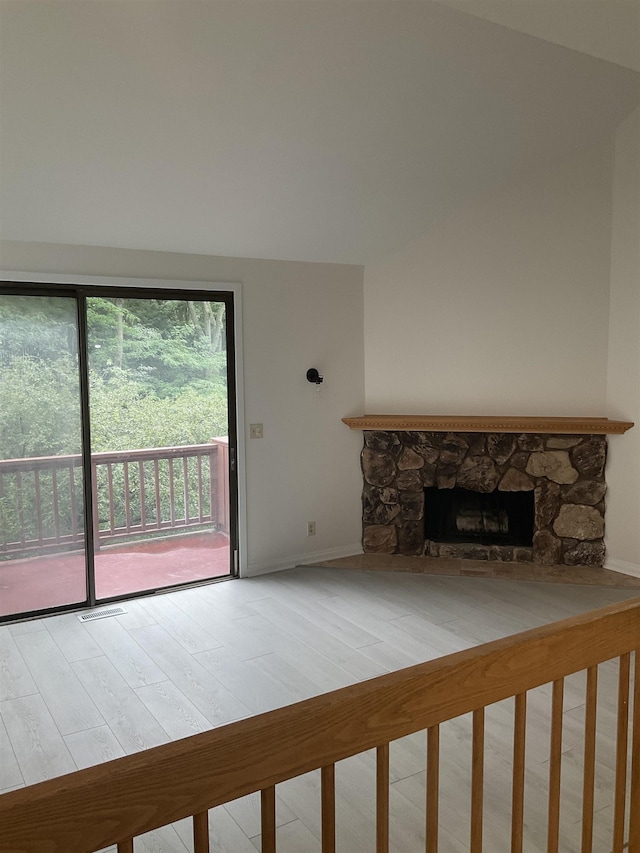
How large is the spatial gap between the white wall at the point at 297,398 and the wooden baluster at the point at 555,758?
141 inches

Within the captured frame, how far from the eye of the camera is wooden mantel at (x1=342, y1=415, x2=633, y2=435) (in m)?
4.87

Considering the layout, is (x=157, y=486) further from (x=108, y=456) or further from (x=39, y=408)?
(x=39, y=408)

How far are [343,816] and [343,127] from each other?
3.14 metres

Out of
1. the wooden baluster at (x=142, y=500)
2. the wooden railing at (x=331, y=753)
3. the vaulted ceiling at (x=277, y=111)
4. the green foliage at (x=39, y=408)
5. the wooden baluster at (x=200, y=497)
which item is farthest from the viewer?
the wooden baluster at (x=200, y=497)

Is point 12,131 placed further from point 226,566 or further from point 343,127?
point 226,566

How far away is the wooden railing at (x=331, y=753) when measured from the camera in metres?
0.96

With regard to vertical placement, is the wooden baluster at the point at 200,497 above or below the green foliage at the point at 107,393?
below

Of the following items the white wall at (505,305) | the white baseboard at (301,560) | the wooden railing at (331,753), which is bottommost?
the white baseboard at (301,560)

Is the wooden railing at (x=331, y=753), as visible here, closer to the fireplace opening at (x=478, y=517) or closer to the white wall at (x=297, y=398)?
the white wall at (x=297, y=398)

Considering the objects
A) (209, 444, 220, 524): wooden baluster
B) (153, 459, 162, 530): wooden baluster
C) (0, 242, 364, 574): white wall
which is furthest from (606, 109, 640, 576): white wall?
(153, 459, 162, 530): wooden baluster

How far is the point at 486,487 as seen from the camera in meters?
5.28

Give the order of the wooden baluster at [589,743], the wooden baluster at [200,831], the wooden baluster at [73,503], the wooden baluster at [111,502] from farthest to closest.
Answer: the wooden baluster at [111,502] → the wooden baluster at [73,503] → the wooden baluster at [589,743] → the wooden baluster at [200,831]

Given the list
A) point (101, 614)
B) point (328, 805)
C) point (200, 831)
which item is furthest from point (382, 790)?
point (101, 614)

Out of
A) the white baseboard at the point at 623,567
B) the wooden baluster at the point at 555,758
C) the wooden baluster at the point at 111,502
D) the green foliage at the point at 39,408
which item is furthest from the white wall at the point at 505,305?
the wooden baluster at the point at 555,758
